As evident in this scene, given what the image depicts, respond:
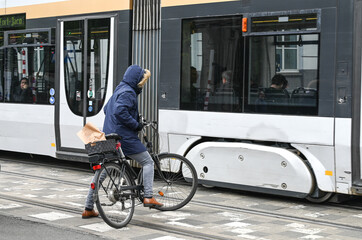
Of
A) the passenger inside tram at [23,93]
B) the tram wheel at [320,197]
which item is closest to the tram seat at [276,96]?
the tram wheel at [320,197]

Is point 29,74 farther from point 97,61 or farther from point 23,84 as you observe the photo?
point 97,61

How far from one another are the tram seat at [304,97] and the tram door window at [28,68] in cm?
483

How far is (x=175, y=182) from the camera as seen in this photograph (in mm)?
7801

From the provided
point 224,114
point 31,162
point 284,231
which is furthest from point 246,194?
point 31,162

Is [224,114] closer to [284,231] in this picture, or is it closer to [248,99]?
[248,99]

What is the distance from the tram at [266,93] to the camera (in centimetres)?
777

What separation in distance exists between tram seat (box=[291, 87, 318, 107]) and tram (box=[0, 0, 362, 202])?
14mm

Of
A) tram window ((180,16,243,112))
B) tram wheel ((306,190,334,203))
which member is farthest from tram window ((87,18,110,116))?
tram wheel ((306,190,334,203))

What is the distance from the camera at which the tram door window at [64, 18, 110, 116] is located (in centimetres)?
1055

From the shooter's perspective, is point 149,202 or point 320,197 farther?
point 320,197

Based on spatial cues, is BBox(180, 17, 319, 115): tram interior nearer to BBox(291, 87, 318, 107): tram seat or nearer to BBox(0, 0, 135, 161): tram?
BBox(291, 87, 318, 107): tram seat

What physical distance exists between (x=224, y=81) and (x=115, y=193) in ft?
8.71

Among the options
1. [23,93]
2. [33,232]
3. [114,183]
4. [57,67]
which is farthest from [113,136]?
[23,93]

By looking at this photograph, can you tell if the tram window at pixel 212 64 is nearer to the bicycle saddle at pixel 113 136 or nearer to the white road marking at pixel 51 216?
the bicycle saddle at pixel 113 136
